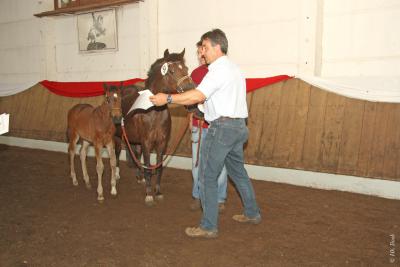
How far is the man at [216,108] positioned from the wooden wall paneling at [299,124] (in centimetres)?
273

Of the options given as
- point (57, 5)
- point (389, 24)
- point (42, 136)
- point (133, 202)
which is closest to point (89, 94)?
point (42, 136)

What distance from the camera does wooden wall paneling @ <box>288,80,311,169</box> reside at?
6711mm

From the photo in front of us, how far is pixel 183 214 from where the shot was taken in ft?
17.1

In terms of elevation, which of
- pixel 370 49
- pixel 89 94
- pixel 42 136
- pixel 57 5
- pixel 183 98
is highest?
pixel 57 5

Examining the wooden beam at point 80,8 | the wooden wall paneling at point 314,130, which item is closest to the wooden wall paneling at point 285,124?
the wooden wall paneling at point 314,130

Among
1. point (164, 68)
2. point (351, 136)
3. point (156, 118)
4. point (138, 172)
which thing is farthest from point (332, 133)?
→ point (138, 172)

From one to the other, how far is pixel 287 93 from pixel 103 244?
4.38m

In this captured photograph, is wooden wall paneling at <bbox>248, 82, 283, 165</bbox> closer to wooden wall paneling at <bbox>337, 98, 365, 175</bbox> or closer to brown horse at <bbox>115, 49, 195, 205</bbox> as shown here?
wooden wall paneling at <bbox>337, 98, 365, 175</bbox>

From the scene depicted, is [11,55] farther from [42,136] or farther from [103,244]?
[103,244]

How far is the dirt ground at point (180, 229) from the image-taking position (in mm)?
3824

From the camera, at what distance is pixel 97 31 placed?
391 inches

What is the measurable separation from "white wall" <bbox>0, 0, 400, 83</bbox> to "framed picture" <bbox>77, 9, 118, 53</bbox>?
0.55ft

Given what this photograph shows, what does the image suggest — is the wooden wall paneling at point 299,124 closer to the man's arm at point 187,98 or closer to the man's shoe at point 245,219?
the man's shoe at point 245,219

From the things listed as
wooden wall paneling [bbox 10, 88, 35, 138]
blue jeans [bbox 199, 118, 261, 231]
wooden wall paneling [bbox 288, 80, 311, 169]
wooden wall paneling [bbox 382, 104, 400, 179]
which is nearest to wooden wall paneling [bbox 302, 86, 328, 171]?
wooden wall paneling [bbox 288, 80, 311, 169]
